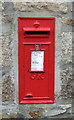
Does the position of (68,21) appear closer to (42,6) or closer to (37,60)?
(42,6)

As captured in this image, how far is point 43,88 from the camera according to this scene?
2.99m

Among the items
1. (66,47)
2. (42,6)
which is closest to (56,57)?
(66,47)

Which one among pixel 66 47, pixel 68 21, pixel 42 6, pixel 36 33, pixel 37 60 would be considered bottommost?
pixel 37 60

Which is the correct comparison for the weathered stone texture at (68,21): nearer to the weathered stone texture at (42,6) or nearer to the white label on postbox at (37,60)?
the weathered stone texture at (42,6)

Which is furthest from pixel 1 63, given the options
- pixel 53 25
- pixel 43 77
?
pixel 53 25

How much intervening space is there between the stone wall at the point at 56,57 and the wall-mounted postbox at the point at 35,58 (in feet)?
0.23

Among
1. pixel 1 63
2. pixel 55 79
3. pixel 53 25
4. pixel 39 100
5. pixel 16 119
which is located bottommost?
pixel 16 119

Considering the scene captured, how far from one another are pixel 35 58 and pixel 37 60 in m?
0.03

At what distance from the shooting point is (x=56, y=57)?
3012 mm

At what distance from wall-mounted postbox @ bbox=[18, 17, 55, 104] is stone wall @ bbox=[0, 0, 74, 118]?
71 millimetres

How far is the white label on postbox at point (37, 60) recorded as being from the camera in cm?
292

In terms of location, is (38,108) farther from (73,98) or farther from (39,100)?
(73,98)

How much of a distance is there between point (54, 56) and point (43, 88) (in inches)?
15.4

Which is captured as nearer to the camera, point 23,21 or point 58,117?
point 23,21
